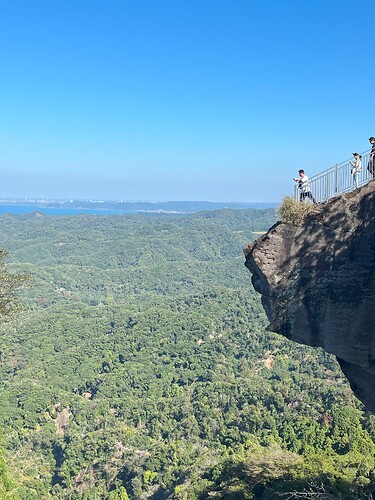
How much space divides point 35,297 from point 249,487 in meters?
126


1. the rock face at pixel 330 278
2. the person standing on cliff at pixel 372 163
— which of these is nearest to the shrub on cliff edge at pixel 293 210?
the rock face at pixel 330 278

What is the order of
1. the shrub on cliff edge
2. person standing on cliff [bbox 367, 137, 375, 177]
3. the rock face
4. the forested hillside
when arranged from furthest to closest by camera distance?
the forested hillside → the shrub on cliff edge → person standing on cliff [bbox 367, 137, 375, 177] → the rock face

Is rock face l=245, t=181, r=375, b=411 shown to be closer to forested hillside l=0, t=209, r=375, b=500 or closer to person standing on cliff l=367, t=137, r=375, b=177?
person standing on cliff l=367, t=137, r=375, b=177

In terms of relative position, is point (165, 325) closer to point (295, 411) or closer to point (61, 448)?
point (61, 448)

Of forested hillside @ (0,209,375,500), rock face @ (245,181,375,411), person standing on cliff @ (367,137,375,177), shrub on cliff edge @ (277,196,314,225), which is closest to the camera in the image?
rock face @ (245,181,375,411)

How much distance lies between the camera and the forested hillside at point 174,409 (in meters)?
23.1

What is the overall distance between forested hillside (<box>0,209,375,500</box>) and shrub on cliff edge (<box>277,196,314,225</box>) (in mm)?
8056

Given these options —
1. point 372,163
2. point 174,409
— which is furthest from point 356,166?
point 174,409

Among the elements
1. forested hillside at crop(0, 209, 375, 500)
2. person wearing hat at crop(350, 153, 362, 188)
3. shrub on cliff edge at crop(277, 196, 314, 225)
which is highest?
person wearing hat at crop(350, 153, 362, 188)

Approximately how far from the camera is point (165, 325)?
90688 millimetres

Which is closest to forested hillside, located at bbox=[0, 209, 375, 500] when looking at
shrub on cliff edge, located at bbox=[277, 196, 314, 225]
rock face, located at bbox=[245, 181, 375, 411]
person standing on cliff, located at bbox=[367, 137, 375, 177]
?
rock face, located at bbox=[245, 181, 375, 411]

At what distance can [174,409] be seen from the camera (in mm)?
57500

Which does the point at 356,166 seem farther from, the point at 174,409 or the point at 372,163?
the point at 174,409

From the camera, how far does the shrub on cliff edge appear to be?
12.0 m
